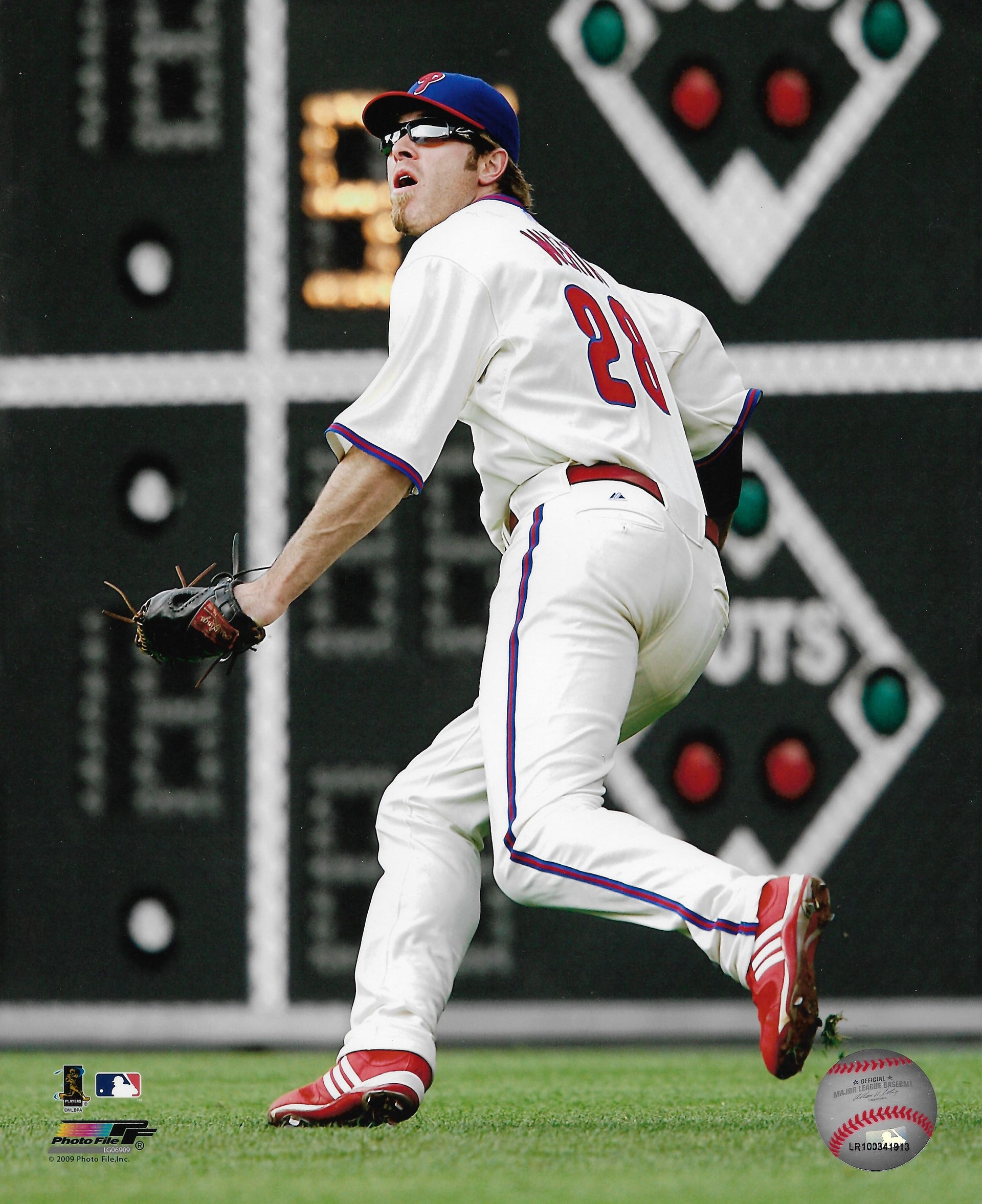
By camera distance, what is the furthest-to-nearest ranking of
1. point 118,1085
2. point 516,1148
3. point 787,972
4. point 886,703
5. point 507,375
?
point 886,703 < point 118,1085 < point 507,375 < point 516,1148 < point 787,972

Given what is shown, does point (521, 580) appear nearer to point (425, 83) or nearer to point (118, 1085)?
point (425, 83)

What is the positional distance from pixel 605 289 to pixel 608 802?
1460 mm

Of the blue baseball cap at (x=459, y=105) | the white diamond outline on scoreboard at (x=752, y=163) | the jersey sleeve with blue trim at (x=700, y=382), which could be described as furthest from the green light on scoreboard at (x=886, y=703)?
the blue baseball cap at (x=459, y=105)

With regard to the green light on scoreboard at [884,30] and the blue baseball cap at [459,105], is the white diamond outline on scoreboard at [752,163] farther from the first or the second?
the blue baseball cap at [459,105]

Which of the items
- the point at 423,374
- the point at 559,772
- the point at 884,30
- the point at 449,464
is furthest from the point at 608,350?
the point at 884,30

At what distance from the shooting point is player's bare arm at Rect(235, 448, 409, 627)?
2.30 metres

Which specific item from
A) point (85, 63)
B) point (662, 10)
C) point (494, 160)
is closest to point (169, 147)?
point (85, 63)

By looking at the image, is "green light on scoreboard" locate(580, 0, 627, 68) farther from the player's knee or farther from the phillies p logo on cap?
the player's knee

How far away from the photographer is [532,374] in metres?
2.34

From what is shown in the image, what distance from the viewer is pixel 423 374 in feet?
7.55

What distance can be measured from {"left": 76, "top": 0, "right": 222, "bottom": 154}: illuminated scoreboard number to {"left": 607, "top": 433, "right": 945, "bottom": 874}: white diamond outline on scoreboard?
4.94 feet

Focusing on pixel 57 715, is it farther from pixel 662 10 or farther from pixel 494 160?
pixel 662 10

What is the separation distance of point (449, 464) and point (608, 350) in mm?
1373

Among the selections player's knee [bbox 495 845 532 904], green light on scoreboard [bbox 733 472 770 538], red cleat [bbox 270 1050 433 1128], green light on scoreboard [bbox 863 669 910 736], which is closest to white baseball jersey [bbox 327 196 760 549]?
player's knee [bbox 495 845 532 904]
